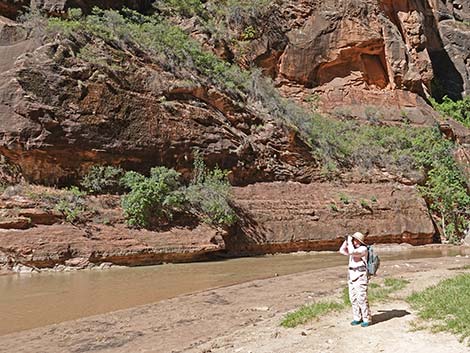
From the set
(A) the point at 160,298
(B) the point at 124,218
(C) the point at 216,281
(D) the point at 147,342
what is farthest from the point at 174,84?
(D) the point at 147,342

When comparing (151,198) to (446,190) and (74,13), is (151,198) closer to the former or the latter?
(74,13)

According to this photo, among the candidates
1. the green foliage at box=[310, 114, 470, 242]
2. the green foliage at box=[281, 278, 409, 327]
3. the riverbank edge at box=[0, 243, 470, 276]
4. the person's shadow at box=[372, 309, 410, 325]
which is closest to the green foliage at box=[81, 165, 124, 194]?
the riverbank edge at box=[0, 243, 470, 276]

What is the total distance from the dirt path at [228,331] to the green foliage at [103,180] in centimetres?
727

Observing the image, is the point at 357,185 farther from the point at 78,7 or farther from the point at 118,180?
the point at 78,7

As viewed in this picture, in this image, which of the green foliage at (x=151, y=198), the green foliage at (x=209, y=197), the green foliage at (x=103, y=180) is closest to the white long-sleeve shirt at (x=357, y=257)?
the green foliage at (x=151, y=198)

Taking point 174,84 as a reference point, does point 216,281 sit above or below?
below

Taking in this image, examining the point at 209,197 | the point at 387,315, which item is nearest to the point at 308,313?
the point at 387,315

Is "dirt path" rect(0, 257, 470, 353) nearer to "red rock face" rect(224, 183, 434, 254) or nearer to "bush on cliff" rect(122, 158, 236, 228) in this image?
"bush on cliff" rect(122, 158, 236, 228)

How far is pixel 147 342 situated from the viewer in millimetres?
6262

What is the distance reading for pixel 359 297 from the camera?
609 centimetres

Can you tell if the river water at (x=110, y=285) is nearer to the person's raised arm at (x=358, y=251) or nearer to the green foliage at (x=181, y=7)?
the person's raised arm at (x=358, y=251)

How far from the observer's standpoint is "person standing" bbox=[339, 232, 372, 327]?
6.04 meters

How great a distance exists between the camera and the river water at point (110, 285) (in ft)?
26.1

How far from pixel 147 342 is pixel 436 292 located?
182 inches
